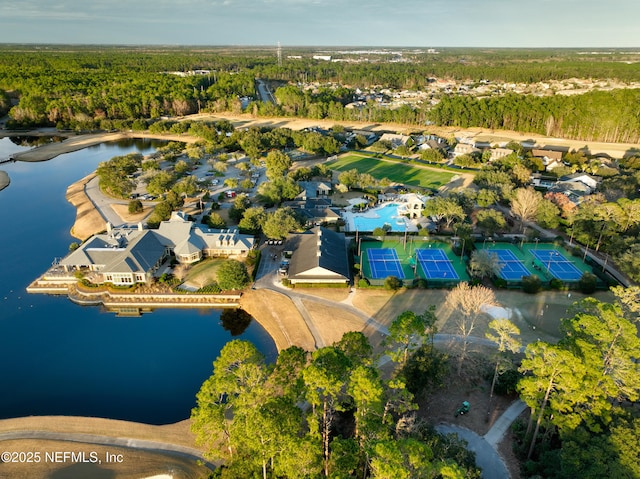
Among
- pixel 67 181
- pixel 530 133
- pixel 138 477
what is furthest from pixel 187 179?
pixel 530 133

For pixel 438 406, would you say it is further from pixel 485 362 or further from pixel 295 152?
pixel 295 152

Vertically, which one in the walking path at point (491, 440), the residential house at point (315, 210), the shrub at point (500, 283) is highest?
A: the residential house at point (315, 210)

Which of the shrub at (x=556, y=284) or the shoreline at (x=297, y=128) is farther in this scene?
the shoreline at (x=297, y=128)

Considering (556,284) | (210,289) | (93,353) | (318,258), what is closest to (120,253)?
(210,289)

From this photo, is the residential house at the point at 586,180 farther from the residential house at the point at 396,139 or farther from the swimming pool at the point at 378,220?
the residential house at the point at 396,139

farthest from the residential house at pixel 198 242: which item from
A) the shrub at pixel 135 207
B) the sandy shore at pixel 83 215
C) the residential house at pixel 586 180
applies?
the residential house at pixel 586 180

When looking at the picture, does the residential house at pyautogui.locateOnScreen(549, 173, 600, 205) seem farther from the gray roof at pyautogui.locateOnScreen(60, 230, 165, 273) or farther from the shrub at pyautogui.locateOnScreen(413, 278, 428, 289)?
the gray roof at pyautogui.locateOnScreen(60, 230, 165, 273)

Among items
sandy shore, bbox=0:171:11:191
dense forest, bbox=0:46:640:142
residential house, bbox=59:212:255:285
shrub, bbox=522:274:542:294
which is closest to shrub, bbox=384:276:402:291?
shrub, bbox=522:274:542:294

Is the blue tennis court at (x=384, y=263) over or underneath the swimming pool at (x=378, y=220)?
underneath
